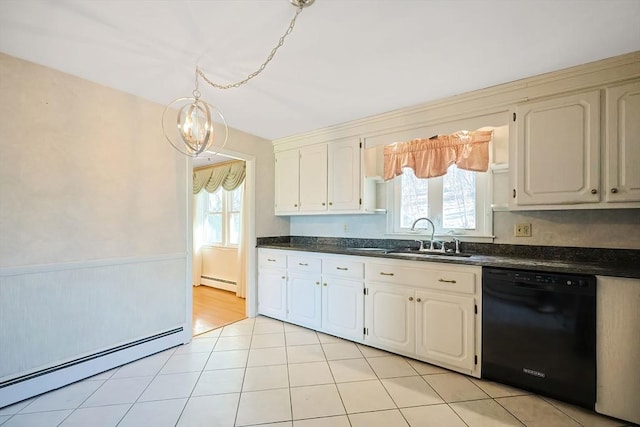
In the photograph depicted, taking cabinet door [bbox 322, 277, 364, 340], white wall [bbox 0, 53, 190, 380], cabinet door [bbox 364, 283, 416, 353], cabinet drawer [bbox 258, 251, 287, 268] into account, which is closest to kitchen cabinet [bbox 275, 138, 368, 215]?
cabinet drawer [bbox 258, 251, 287, 268]

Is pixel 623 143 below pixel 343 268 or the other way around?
the other way around

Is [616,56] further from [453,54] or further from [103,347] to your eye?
[103,347]

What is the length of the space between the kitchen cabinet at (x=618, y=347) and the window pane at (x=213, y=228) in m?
4.91

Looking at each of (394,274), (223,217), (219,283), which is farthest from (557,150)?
(219,283)

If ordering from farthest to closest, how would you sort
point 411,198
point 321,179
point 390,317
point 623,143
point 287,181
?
1. point 287,181
2. point 321,179
3. point 411,198
4. point 390,317
5. point 623,143

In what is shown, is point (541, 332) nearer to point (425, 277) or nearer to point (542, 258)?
point (542, 258)

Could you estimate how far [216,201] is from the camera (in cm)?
528

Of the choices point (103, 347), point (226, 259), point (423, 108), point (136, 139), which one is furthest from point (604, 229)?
point (226, 259)

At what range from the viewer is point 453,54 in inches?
71.5

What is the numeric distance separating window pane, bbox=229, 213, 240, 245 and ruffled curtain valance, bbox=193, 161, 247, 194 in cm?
53

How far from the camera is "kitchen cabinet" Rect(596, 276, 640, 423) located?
1.62m

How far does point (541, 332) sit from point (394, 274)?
1041mm

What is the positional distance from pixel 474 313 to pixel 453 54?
1812mm

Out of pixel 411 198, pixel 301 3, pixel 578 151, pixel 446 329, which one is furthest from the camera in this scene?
pixel 411 198
